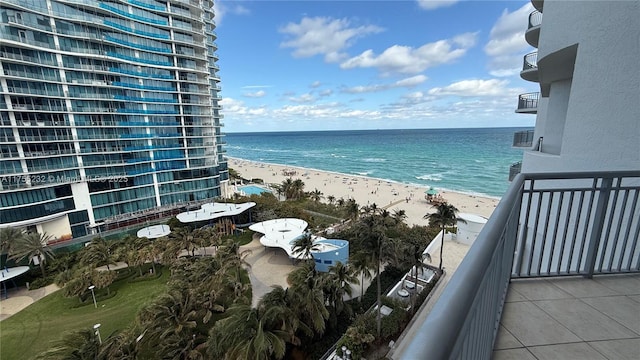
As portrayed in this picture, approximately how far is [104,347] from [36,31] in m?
35.3

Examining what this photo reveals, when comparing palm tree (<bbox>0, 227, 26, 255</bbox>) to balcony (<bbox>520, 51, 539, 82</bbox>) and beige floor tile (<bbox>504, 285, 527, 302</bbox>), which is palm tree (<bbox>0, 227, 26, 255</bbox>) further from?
balcony (<bbox>520, 51, 539, 82</bbox>)

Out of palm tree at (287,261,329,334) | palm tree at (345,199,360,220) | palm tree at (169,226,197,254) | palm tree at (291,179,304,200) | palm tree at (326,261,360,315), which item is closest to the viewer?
palm tree at (287,261,329,334)

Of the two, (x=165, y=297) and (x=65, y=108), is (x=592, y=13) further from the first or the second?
(x=65, y=108)

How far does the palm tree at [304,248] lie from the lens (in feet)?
70.2

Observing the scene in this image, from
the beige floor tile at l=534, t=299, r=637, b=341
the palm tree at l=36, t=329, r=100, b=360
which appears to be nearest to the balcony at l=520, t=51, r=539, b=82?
the beige floor tile at l=534, t=299, r=637, b=341

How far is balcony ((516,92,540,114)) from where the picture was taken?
17.8m

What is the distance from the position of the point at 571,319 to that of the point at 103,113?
4332 cm

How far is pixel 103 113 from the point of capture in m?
34.1

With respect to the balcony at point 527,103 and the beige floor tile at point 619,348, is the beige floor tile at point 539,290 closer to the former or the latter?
the beige floor tile at point 619,348

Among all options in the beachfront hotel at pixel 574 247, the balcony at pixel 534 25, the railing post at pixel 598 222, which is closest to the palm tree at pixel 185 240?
the beachfront hotel at pixel 574 247

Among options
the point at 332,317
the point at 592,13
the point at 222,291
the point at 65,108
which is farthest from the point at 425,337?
the point at 65,108

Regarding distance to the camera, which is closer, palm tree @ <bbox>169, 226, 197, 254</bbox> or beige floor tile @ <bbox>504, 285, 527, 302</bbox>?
beige floor tile @ <bbox>504, 285, 527, 302</bbox>

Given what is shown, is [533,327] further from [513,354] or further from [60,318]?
[60,318]

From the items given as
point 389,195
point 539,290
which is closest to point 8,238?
point 539,290
